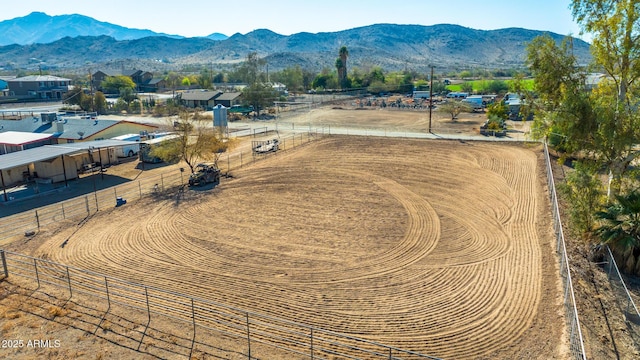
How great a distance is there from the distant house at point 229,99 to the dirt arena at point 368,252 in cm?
4701

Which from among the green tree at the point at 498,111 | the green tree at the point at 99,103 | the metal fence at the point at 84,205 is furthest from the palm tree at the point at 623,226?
the green tree at the point at 99,103

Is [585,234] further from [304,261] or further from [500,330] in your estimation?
[304,261]

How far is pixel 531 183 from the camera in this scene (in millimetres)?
30984

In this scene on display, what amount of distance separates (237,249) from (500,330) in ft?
38.8

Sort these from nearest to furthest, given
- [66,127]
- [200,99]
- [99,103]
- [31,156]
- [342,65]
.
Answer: [31,156] → [66,127] → [99,103] → [200,99] → [342,65]

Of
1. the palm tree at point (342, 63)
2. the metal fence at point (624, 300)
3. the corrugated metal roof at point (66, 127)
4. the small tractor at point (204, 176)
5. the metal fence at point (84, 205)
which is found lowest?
the metal fence at point (624, 300)

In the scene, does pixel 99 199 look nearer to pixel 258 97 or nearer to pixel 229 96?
pixel 258 97

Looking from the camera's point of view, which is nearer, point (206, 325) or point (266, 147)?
point (206, 325)

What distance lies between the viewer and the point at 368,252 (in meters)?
20.2

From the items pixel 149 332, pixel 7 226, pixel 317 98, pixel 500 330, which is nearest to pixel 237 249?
pixel 149 332

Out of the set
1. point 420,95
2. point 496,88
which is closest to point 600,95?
point 420,95

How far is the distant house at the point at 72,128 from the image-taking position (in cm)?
4074

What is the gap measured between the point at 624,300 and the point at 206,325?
569 inches

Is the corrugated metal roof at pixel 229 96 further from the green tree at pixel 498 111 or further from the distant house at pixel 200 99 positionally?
the green tree at pixel 498 111
